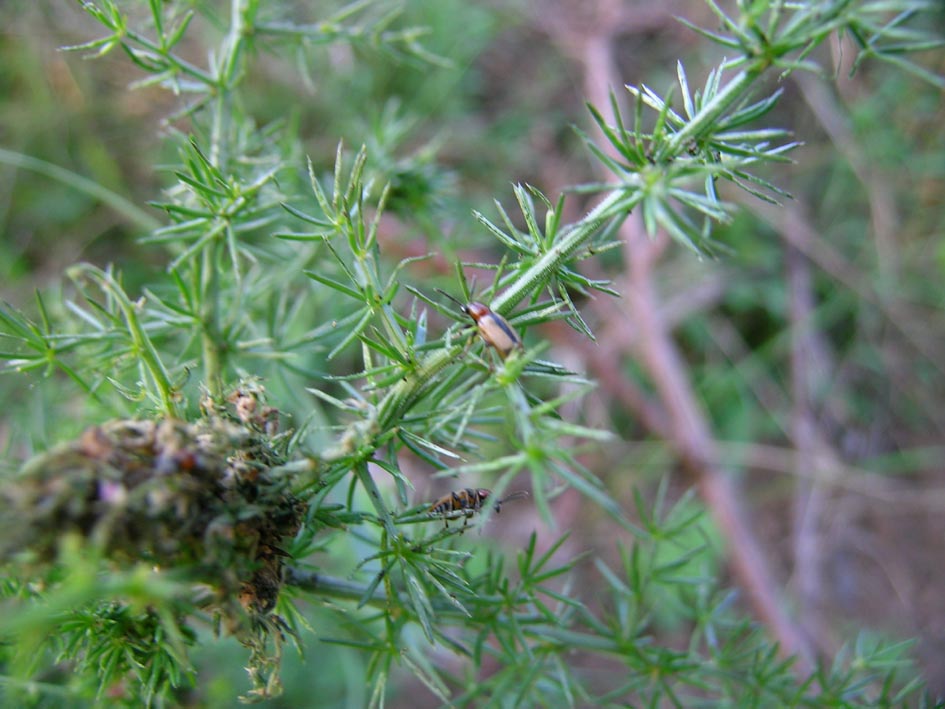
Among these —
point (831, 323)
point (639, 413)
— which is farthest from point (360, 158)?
point (831, 323)

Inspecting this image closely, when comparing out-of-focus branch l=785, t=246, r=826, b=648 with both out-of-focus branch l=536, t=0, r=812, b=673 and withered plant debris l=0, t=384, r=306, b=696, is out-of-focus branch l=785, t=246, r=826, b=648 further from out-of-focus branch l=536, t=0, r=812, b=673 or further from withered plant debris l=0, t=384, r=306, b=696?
withered plant debris l=0, t=384, r=306, b=696

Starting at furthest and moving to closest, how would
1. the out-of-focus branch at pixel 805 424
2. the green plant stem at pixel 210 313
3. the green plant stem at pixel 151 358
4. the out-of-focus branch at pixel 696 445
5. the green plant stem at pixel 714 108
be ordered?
the out-of-focus branch at pixel 805 424
the out-of-focus branch at pixel 696 445
the green plant stem at pixel 210 313
the green plant stem at pixel 151 358
the green plant stem at pixel 714 108

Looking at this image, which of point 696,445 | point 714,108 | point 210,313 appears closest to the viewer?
point 714,108

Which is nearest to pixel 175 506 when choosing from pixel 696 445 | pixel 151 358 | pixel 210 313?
pixel 151 358

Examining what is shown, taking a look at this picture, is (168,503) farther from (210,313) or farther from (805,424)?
(805,424)

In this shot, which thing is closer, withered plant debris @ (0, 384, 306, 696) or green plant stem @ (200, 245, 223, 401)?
withered plant debris @ (0, 384, 306, 696)

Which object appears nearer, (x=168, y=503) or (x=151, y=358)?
(x=168, y=503)

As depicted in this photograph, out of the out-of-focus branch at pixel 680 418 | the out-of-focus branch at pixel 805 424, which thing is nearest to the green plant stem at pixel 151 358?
the out-of-focus branch at pixel 680 418

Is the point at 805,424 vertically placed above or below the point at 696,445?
above

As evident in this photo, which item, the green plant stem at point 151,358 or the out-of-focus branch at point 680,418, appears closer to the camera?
the green plant stem at point 151,358

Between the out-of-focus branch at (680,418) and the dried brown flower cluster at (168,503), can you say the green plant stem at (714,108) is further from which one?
the out-of-focus branch at (680,418)

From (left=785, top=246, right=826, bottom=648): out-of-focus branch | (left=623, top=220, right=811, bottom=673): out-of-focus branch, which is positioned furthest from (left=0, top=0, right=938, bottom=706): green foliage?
(left=785, top=246, right=826, bottom=648): out-of-focus branch

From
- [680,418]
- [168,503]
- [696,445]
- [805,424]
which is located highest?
[805,424]
